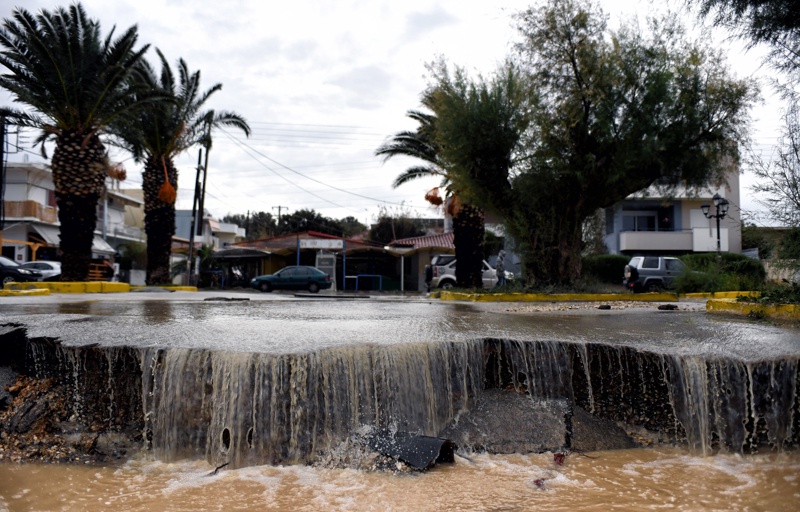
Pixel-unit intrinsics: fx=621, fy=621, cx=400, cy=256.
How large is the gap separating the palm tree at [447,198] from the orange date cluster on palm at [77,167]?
10.4 meters

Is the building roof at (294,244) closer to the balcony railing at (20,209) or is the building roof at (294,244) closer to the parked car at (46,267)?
the parked car at (46,267)

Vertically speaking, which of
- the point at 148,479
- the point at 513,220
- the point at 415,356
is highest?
the point at 513,220

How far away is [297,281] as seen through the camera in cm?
2934

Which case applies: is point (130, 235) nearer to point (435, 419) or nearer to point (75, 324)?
point (75, 324)

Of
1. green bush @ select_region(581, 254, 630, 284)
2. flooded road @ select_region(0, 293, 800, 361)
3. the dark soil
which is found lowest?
the dark soil

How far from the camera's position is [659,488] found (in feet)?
13.7

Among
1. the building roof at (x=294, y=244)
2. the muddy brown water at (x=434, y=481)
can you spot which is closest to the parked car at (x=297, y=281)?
the building roof at (x=294, y=244)

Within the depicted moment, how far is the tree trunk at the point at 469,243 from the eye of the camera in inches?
907

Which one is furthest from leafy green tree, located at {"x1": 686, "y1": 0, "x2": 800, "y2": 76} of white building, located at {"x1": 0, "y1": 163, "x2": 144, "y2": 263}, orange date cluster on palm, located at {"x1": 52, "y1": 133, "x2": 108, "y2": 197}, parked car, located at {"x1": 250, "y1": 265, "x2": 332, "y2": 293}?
white building, located at {"x1": 0, "y1": 163, "x2": 144, "y2": 263}

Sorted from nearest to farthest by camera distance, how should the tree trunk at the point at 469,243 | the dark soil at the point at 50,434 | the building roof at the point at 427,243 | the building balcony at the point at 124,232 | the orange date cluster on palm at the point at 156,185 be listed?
the dark soil at the point at 50,434
the tree trunk at the point at 469,243
the orange date cluster on palm at the point at 156,185
the building roof at the point at 427,243
the building balcony at the point at 124,232

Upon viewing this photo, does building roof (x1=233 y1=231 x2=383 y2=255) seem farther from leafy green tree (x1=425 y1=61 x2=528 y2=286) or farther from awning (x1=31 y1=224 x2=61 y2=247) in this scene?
leafy green tree (x1=425 y1=61 x2=528 y2=286)

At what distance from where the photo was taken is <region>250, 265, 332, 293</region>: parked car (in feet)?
96.2

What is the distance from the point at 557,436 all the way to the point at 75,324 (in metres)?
5.30

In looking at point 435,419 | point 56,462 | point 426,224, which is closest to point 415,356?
point 435,419
